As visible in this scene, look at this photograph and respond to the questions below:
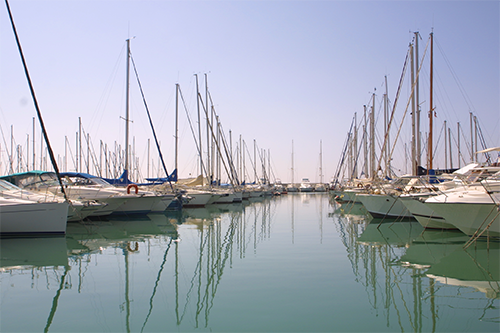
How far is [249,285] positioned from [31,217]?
9.84 metres

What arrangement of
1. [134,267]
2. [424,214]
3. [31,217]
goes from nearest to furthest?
[134,267]
[31,217]
[424,214]

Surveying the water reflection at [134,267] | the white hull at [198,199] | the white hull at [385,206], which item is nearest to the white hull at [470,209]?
the water reflection at [134,267]

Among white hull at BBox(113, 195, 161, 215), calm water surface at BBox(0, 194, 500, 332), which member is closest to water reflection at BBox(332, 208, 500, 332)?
calm water surface at BBox(0, 194, 500, 332)

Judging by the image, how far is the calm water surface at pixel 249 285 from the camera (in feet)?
21.4

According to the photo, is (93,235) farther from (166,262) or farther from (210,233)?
(166,262)

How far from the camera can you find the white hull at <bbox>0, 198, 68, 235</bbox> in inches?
573

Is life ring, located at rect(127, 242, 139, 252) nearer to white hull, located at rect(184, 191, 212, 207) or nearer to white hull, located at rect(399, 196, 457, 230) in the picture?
white hull, located at rect(399, 196, 457, 230)

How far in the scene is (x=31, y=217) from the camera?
14664mm

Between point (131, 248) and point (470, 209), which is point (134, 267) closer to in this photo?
point (131, 248)

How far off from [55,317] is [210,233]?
1112cm

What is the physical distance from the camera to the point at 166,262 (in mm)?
11172

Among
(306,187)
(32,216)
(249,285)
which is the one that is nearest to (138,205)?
(32,216)

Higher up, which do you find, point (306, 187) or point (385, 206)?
point (306, 187)

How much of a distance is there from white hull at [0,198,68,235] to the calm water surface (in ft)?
1.65
